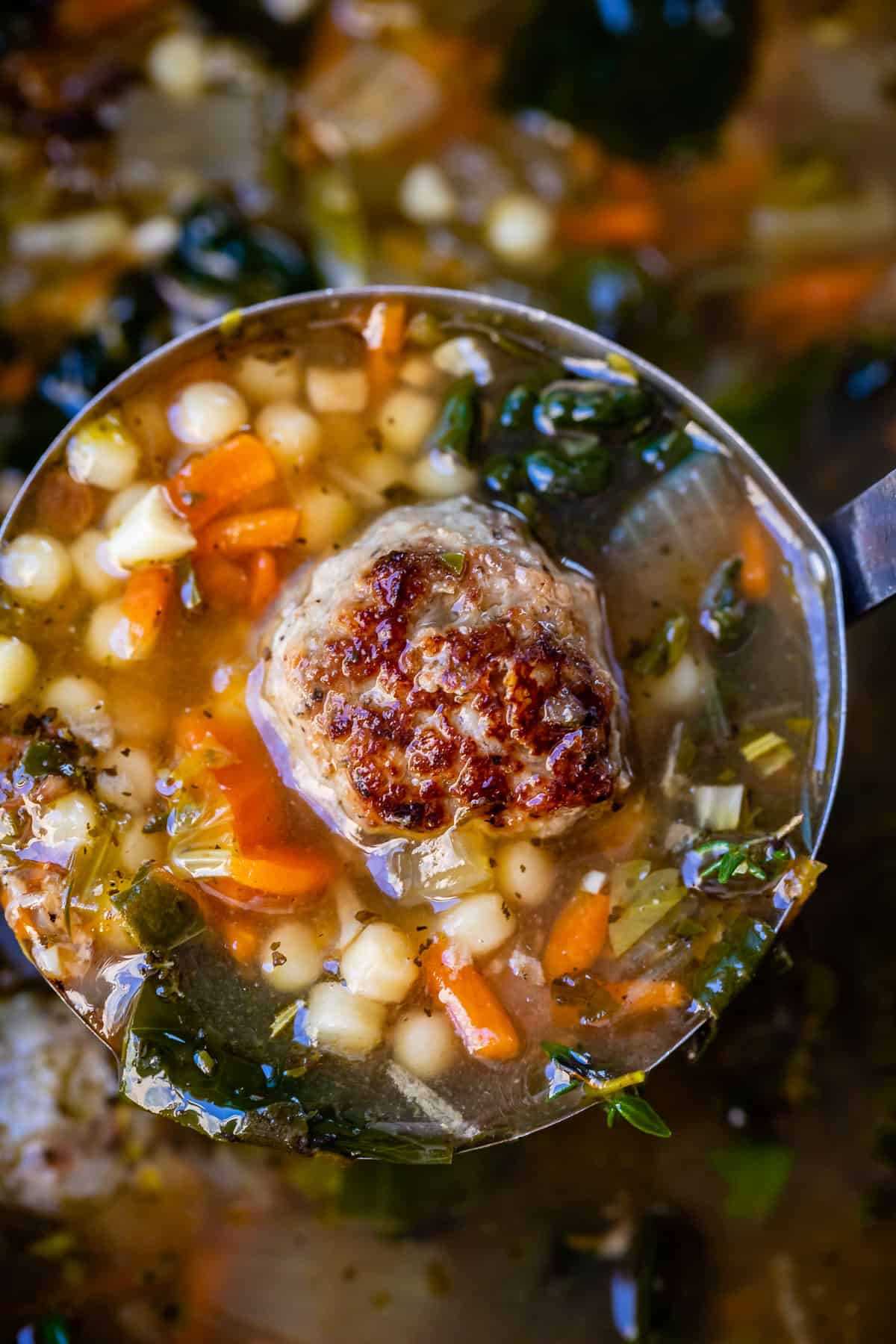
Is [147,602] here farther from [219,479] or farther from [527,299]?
[527,299]

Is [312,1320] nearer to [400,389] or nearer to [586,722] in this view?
[586,722]

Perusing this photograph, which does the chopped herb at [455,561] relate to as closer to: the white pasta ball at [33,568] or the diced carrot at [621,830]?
the diced carrot at [621,830]

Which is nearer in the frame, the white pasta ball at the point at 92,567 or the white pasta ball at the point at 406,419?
the white pasta ball at the point at 92,567

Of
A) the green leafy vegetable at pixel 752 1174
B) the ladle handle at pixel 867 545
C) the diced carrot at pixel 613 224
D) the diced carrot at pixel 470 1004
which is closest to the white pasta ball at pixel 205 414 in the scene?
the diced carrot at pixel 470 1004

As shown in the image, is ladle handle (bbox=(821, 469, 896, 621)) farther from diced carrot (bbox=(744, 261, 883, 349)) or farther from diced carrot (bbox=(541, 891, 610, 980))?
diced carrot (bbox=(744, 261, 883, 349))

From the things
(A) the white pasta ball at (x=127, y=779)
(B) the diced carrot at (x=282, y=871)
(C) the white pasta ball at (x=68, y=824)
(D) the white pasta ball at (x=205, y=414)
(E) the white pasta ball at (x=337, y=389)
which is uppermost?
(E) the white pasta ball at (x=337, y=389)

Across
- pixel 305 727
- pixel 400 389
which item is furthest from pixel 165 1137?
pixel 400 389

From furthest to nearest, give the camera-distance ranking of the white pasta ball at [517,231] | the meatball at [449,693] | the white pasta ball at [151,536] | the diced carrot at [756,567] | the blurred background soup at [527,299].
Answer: the white pasta ball at [517,231] < the blurred background soup at [527,299] < the diced carrot at [756,567] < the white pasta ball at [151,536] < the meatball at [449,693]

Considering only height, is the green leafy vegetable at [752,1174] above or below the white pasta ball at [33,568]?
below
